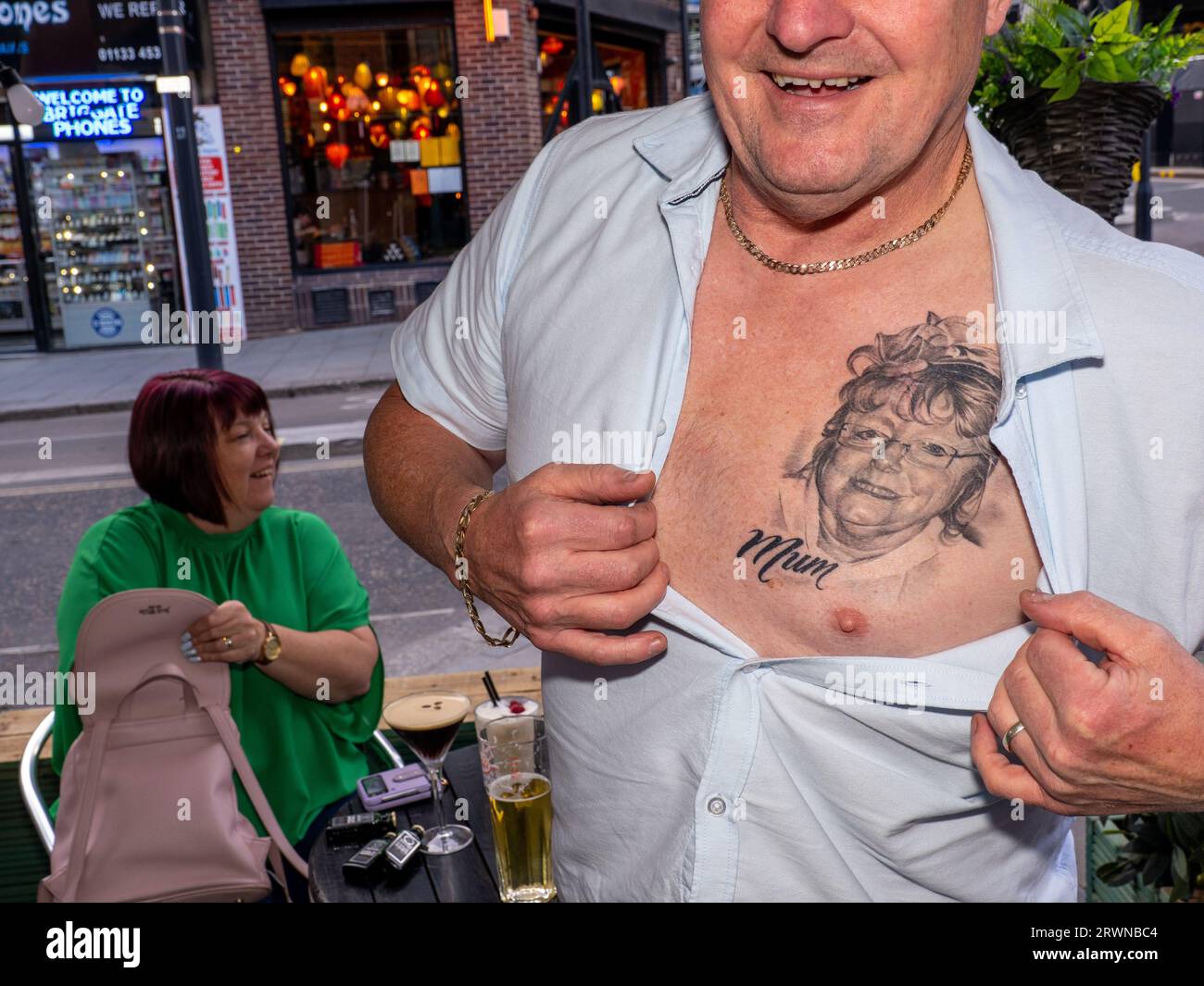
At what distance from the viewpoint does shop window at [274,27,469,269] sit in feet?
48.3

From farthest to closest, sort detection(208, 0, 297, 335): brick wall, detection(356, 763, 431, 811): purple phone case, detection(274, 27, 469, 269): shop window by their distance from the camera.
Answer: detection(274, 27, 469, 269): shop window < detection(208, 0, 297, 335): brick wall < detection(356, 763, 431, 811): purple phone case

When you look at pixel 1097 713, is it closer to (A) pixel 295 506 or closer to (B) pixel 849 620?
(B) pixel 849 620

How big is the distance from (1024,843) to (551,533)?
2.52 ft

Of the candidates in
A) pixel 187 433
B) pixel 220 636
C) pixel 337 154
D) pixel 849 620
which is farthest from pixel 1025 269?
pixel 337 154

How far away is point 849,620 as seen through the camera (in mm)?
1434

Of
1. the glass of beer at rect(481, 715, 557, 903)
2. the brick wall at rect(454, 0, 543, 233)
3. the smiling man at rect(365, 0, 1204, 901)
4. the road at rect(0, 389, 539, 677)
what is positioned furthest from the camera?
the brick wall at rect(454, 0, 543, 233)

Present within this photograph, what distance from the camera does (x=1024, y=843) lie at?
1.52 m

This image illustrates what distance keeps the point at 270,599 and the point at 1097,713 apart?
268 cm

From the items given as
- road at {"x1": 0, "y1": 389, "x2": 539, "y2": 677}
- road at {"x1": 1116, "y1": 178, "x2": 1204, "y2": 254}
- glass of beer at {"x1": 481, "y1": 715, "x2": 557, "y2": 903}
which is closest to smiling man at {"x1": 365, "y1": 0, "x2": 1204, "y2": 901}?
glass of beer at {"x1": 481, "y1": 715, "x2": 557, "y2": 903}

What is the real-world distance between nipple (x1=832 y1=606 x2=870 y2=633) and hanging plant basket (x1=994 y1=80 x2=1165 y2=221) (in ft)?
4.15

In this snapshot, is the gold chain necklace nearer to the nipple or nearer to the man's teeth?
the man's teeth
